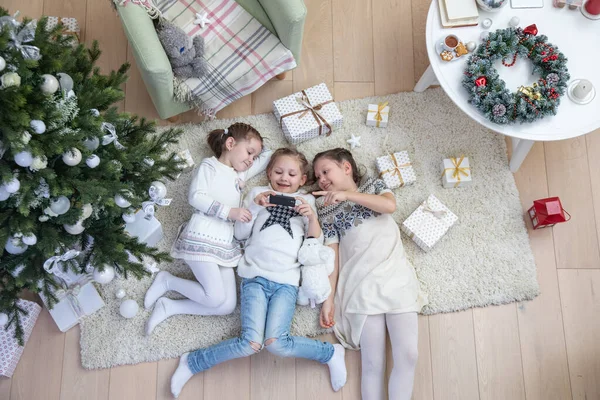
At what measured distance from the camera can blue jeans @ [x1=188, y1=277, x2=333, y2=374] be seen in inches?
74.3

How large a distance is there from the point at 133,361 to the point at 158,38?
1.23m

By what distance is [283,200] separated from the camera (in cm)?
193

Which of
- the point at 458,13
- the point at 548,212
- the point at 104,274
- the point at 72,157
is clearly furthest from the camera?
the point at 548,212

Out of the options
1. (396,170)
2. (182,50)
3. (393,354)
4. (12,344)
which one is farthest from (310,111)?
(12,344)

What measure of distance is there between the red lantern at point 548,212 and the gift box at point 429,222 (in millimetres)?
326

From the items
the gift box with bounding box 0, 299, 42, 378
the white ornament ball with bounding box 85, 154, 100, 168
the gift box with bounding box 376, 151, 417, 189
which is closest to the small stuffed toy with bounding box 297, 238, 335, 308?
the gift box with bounding box 376, 151, 417, 189

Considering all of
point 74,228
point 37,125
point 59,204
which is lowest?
point 74,228

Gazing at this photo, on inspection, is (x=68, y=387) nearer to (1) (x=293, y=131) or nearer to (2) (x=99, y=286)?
(2) (x=99, y=286)

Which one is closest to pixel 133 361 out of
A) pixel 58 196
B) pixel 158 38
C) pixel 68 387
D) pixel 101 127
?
pixel 68 387

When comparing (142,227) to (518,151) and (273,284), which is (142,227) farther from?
(518,151)

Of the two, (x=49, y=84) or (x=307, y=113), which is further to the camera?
(x=307, y=113)

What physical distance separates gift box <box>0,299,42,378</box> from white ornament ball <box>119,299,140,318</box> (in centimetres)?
34

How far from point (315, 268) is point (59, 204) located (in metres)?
Answer: 0.94

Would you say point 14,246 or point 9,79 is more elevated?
point 9,79
